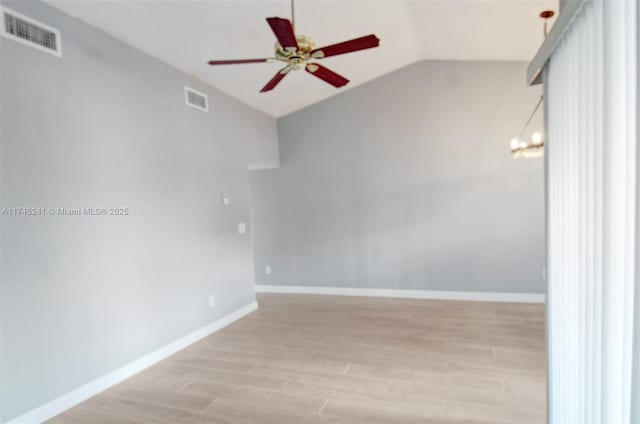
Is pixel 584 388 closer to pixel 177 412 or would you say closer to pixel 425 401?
pixel 425 401

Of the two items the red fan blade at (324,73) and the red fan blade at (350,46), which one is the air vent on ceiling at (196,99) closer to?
the red fan blade at (324,73)

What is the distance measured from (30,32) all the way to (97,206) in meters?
1.35

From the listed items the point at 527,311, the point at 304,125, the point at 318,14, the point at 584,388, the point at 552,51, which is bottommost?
the point at 527,311

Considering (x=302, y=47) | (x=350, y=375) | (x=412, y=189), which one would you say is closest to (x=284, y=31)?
(x=302, y=47)

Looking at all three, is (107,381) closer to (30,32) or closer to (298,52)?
(30,32)

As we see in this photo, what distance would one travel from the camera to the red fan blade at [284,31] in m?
1.94

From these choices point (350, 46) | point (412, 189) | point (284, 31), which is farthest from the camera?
point (412, 189)

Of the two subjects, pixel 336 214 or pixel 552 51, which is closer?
pixel 552 51

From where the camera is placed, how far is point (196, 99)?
165 inches

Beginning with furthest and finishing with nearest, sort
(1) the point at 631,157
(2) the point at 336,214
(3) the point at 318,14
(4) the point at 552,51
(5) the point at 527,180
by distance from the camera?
(2) the point at 336,214
(5) the point at 527,180
(3) the point at 318,14
(4) the point at 552,51
(1) the point at 631,157

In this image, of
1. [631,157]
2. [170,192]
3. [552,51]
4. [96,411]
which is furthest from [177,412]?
[552,51]

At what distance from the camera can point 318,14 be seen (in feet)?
11.3

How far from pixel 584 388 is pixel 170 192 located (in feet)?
12.1

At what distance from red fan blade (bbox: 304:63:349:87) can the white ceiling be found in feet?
2.88
